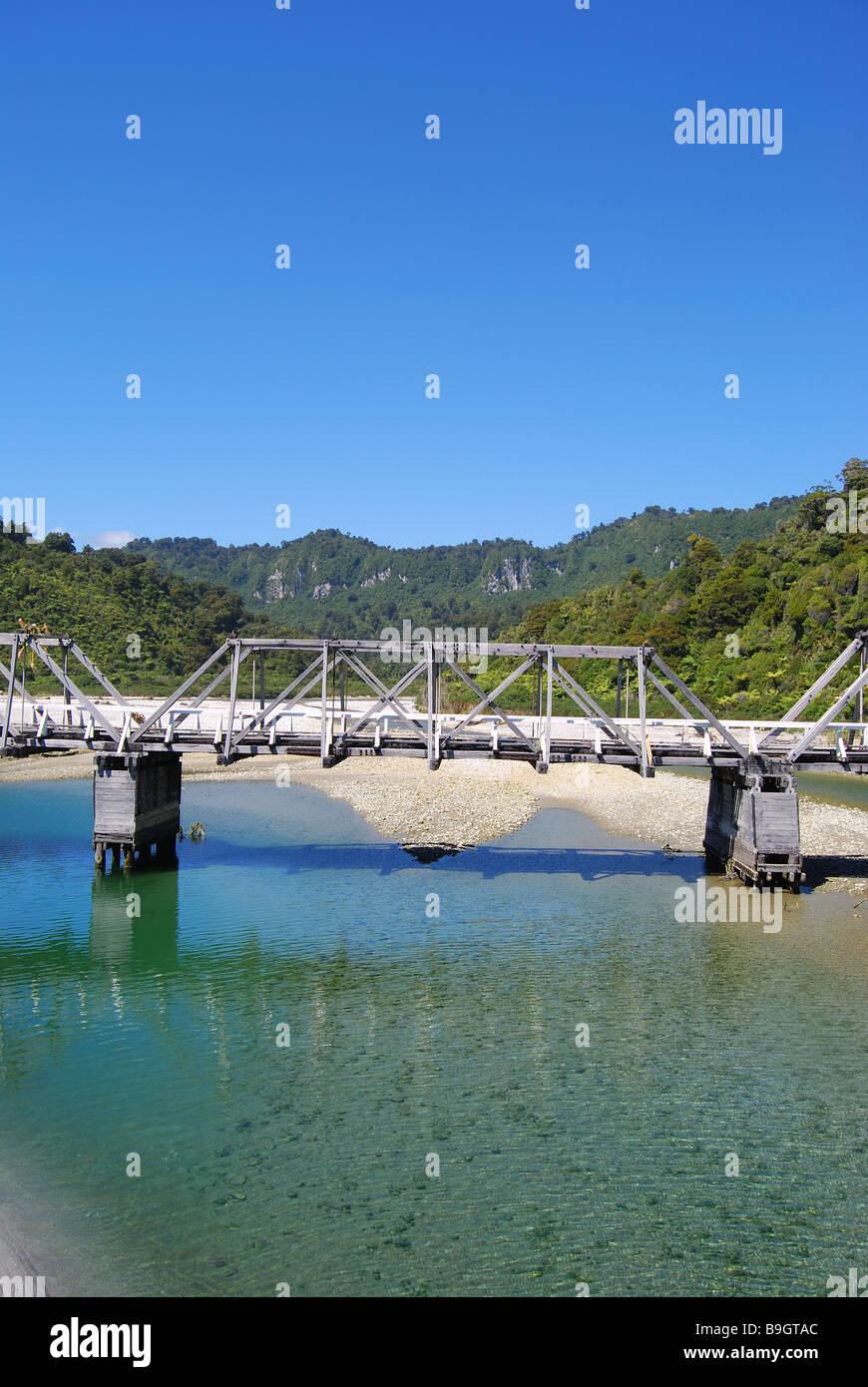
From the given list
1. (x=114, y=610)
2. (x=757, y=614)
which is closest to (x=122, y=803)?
Answer: (x=757, y=614)

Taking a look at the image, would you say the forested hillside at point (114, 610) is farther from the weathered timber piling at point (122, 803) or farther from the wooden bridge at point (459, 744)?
the weathered timber piling at point (122, 803)

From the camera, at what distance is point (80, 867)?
37500 millimetres

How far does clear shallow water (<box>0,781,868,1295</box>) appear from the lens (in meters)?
13.9

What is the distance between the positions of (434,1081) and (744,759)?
19667mm

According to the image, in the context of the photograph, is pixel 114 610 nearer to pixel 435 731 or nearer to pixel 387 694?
pixel 387 694

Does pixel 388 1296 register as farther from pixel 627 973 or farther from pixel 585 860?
pixel 585 860

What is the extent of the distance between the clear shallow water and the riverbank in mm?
8730

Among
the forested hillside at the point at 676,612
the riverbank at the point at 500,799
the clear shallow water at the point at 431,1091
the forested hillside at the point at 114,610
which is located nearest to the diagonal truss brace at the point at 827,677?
the riverbank at the point at 500,799

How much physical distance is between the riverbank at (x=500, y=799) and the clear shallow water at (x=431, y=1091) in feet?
28.6

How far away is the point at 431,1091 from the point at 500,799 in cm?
3831

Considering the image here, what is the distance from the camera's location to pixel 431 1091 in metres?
18.7

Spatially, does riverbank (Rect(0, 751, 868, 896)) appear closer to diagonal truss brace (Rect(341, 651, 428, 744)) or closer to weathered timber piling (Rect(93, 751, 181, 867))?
diagonal truss brace (Rect(341, 651, 428, 744))
